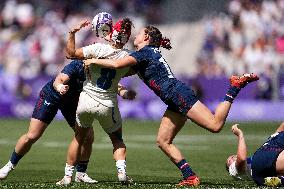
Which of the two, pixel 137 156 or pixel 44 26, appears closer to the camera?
pixel 137 156

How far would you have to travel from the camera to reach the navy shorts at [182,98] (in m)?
11.3

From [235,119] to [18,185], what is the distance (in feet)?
50.8

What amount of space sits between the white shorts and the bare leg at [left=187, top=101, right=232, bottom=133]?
0.97 m

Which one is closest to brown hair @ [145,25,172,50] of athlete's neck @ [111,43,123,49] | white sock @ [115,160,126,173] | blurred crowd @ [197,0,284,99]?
athlete's neck @ [111,43,123,49]

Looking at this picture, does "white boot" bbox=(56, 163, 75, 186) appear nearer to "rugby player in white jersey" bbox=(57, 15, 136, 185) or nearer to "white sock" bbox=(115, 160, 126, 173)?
"rugby player in white jersey" bbox=(57, 15, 136, 185)

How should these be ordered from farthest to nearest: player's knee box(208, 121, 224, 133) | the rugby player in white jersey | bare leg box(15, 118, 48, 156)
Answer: bare leg box(15, 118, 48, 156)
the rugby player in white jersey
player's knee box(208, 121, 224, 133)

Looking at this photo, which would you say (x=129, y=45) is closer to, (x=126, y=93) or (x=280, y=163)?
(x=126, y=93)

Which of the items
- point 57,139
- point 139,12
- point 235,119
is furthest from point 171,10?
point 57,139

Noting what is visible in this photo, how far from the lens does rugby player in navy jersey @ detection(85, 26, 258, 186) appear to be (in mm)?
11172

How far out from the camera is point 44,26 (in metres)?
30.7

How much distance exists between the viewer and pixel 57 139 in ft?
67.4

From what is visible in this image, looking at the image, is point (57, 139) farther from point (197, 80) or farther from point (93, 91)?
point (93, 91)

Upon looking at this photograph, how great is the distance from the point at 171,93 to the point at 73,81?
1.42 m

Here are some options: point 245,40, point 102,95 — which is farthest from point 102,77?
point 245,40
